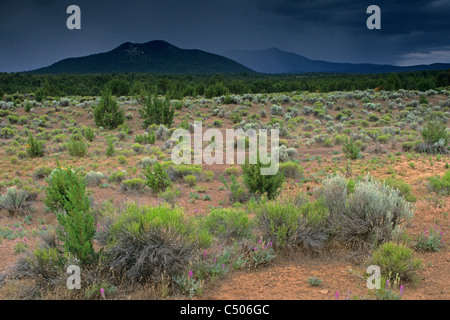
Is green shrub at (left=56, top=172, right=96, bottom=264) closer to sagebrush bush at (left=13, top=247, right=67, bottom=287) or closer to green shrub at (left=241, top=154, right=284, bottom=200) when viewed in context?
sagebrush bush at (left=13, top=247, right=67, bottom=287)

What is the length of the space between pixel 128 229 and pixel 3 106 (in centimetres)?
2755

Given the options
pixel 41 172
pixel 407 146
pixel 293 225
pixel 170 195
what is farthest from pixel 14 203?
pixel 407 146

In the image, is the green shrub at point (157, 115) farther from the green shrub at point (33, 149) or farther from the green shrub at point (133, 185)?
the green shrub at point (133, 185)

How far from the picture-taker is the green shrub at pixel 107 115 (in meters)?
21.4

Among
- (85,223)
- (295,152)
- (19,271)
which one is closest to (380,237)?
(85,223)

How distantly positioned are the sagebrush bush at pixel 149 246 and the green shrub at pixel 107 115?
17.9 m

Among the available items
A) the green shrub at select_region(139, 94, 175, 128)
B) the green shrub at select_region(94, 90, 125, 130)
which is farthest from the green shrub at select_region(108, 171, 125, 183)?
the green shrub at select_region(94, 90, 125, 130)

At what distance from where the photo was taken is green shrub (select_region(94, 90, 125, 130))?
21.4 metres

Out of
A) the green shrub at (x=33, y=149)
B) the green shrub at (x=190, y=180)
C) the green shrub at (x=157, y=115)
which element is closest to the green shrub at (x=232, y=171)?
the green shrub at (x=190, y=180)

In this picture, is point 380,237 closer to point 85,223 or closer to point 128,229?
point 128,229

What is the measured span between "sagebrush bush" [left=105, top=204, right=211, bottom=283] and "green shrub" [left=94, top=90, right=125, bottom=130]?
58.7 feet

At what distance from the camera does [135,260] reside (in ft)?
15.0
